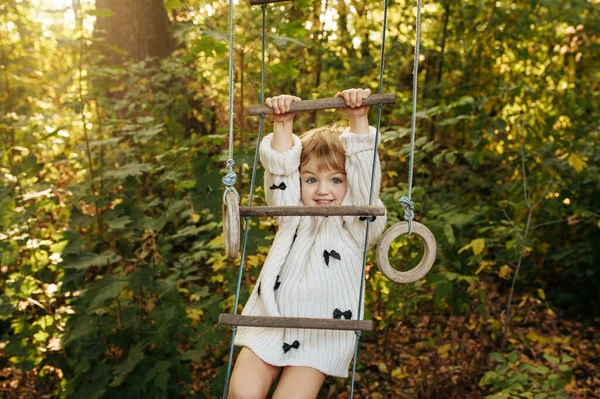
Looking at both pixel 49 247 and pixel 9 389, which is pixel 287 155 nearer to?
pixel 49 247

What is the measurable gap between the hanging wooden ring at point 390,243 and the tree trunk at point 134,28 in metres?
4.00

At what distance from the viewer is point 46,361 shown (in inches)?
130

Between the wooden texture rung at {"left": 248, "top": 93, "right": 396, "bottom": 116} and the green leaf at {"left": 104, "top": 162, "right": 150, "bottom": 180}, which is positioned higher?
the wooden texture rung at {"left": 248, "top": 93, "right": 396, "bottom": 116}

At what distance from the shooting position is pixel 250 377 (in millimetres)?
1938

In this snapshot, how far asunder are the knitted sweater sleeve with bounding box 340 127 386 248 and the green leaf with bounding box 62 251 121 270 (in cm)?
132

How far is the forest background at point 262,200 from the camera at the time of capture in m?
3.00

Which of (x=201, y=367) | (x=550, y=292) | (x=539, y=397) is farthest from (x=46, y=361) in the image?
(x=550, y=292)

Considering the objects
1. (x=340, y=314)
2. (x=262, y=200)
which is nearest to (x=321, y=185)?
(x=340, y=314)

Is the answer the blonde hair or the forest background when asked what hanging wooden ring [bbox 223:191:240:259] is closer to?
the blonde hair

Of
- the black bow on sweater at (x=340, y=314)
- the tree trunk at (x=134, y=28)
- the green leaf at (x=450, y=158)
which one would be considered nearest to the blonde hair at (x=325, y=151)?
the black bow on sweater at (x=340, y=314)

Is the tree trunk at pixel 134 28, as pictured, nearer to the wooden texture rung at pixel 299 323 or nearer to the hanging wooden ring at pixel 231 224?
the hanging wooden ring at pixel 231 224

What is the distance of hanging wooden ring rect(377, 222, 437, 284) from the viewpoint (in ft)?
6.39

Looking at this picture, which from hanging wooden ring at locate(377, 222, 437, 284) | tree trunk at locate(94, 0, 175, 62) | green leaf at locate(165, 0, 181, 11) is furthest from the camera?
tree trunk at locate(94, 0, 175, 62)

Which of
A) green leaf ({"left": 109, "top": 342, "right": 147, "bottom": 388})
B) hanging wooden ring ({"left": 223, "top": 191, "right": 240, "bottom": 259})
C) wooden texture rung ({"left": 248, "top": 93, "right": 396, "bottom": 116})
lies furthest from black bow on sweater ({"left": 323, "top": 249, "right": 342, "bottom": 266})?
green leaf ({"left": 109, "top": 342, "right": 147, "bottom": 388})
